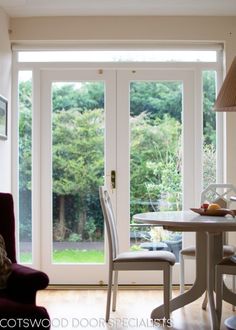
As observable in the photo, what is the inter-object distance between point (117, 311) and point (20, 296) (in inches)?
56.0

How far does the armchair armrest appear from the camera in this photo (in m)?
2.59

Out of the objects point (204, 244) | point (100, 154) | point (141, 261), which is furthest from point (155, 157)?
point (141, 261)

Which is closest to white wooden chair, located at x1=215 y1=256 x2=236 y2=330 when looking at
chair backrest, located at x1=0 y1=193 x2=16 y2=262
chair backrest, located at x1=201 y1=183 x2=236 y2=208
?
chair backrest, located at x1=201 y1=183 x2=236 y2=208

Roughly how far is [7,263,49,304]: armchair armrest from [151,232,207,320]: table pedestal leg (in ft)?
4.02

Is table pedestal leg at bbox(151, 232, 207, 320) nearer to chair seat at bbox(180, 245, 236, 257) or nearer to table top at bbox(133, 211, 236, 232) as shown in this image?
chair seat at bbox(180, 245, 236, 257)

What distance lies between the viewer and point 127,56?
475 centimetres

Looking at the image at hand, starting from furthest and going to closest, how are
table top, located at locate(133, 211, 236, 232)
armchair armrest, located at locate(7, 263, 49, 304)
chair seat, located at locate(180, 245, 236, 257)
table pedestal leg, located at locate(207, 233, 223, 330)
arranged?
chair seat, located at locate(180, 245, 236, 257) → table pedestal leg, located at locate(207, 233, 223, 330) → table top, located at locate(133, 211, 236, 232) → armchair armrest, located at locate(7, 263, 49, 304)

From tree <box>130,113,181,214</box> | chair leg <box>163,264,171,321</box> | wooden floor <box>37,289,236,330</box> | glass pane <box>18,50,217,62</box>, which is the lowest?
wooden floor <box>37,289,236,330</box>

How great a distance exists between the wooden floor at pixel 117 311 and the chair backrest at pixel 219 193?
0.88 metres

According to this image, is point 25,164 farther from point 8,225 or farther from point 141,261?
point 141,261

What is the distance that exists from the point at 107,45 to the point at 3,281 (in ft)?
9.18

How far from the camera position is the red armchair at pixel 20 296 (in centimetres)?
238

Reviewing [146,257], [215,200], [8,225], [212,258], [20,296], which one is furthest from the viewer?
[215,200]

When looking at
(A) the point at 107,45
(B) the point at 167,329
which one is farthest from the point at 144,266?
(A) the point at 107,45
